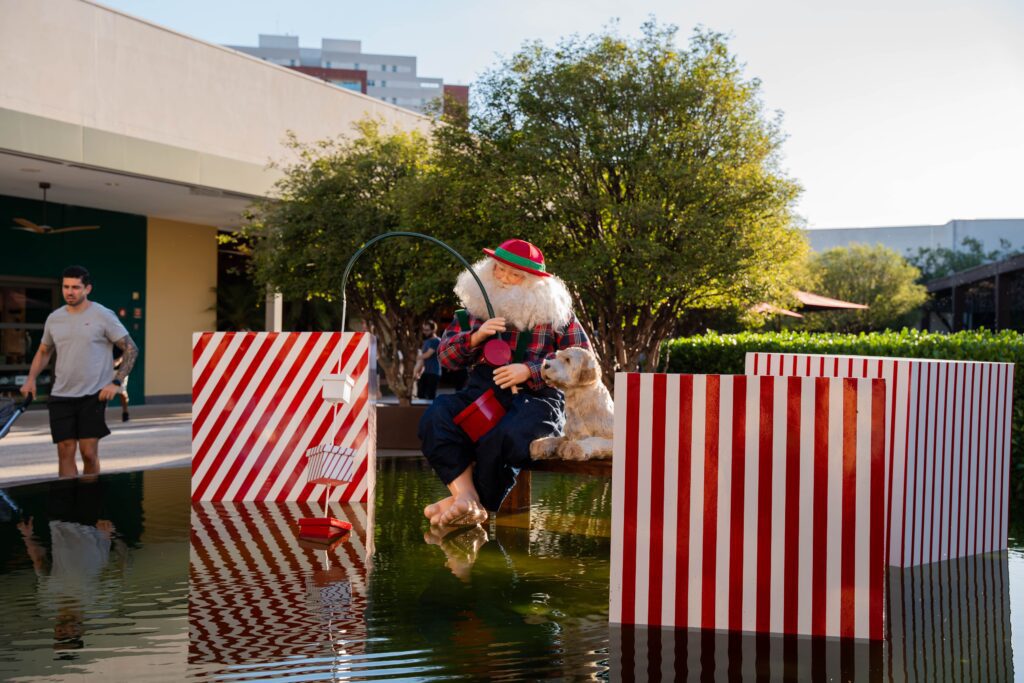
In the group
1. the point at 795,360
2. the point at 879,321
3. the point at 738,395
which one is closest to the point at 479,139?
the point at 795,360

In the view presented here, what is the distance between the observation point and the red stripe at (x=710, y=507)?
12.8ft

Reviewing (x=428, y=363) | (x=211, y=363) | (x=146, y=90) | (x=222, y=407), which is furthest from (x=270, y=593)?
(x=146, y=90)

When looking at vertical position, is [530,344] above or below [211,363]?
above

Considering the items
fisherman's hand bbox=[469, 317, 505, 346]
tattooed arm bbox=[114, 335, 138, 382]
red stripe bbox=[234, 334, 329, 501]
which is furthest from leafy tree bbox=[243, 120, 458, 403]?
fisherman's hand bbox=[469, 317, 505, 346]

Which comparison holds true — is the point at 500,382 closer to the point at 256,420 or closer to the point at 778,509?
the point at 256,420

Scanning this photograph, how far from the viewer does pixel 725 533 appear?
3912mm

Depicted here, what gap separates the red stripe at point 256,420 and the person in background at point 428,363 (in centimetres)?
981

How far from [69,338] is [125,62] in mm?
11317

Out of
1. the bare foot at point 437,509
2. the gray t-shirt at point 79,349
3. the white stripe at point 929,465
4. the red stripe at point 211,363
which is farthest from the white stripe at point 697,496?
the gray t-shirt at point 79,349

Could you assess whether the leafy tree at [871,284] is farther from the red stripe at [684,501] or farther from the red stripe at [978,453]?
the red stripe at [684,501]

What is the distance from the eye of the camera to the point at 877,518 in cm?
378

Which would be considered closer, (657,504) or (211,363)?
(657,504)

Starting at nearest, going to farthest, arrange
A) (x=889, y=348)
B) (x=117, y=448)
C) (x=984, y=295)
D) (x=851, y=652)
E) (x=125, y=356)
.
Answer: (x=851, y=652), (x=125, y=356), (x=889, y=348), (x=117, y=448), (x=984, y=295)

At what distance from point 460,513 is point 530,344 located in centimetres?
112
